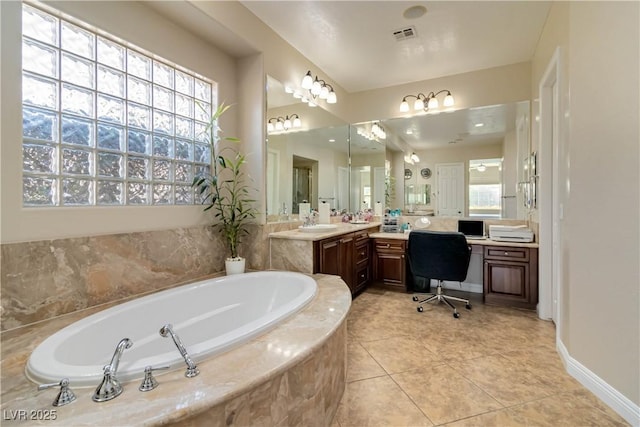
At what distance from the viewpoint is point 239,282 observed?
2.30 meters

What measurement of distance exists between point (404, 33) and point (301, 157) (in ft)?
5.53

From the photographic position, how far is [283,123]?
3.18 metres

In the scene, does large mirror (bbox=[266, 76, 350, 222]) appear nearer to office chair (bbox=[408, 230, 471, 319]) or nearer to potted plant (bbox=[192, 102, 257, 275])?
potted plant (bbox=[192, 102, 257, 275])

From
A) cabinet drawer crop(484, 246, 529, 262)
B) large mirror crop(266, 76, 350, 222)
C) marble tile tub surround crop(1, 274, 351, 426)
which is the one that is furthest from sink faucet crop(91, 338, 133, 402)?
cabinet drawer crop(484, 246, 529, 262)

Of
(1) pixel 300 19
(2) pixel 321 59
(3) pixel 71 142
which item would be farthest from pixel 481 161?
(3) pixel 71 142

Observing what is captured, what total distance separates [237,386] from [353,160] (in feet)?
12.3

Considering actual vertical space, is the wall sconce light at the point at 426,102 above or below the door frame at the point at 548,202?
→ above

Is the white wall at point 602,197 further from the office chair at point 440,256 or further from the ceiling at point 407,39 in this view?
the office chair at point 440,256

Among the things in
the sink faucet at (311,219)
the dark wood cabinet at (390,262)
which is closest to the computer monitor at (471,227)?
the dark wood cabinet at (390,262)

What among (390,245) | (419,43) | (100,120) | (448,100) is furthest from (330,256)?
(448,100)

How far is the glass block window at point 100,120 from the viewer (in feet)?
5.25

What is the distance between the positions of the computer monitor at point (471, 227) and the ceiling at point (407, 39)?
6.21 ft

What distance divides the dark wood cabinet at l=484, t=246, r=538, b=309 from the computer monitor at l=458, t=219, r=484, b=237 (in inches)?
15.2

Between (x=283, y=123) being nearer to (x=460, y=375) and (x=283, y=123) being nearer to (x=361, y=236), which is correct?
(x=361, y=236)
